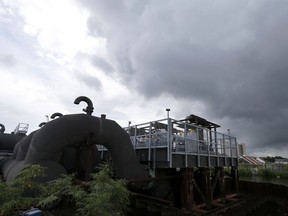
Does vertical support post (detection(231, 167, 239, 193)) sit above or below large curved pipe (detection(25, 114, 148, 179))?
below

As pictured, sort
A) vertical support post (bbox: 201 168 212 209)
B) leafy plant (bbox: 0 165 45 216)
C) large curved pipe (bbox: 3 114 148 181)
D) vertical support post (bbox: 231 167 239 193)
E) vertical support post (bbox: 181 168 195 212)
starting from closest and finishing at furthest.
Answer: leafy plant (bbox: 0 165 45 216)
large curved pipe (bbox: 3 114 148 181)
vertical support post (bbox: 181 168 195 212)
vertical support post (bbox: 201 168 212 209)
vertical support post (bbox: 231 167 239 193)

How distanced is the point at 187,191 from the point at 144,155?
273 centimetres

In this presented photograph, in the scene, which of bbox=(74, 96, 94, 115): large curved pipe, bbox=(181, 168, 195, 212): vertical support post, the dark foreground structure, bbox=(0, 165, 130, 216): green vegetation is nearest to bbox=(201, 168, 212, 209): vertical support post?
the dark foreground structure

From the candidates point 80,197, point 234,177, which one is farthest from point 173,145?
point 234,177

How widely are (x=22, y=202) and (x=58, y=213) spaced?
3.12 m

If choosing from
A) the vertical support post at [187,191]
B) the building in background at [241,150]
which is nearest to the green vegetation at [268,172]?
the building in background at [241,150]

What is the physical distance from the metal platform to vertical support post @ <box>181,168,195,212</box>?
0.54 meters

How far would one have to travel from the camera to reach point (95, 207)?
3.87m

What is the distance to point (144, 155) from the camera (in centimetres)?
1113

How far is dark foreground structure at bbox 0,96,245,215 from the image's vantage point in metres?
7.74

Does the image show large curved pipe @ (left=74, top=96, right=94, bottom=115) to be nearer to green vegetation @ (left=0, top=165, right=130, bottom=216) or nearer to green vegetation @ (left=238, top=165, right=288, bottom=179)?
green vegetation @ (left=0, top=165, right=130, bottom=216)

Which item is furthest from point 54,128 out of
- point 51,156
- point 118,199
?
point 118,199

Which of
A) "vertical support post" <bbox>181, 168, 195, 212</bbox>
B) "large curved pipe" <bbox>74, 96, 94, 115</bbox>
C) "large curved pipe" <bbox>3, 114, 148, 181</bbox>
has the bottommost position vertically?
"vertical support post" <bbox>181, 168, 195, 212</bbox>

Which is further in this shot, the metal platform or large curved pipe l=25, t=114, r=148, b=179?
the metal platform
